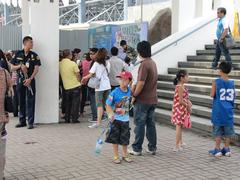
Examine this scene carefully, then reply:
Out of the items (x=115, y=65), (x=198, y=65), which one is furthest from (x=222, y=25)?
(x=115, y=65)

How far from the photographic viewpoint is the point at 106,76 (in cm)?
954

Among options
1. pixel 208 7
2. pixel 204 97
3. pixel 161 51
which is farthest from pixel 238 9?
pixel 204 97

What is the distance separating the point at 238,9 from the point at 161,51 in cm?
375

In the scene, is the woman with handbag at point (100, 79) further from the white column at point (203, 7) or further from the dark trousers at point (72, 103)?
the white column at point (203, 7)

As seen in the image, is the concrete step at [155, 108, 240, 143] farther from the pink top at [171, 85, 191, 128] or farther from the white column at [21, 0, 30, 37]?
the white column at [21, 0, 30, 37]

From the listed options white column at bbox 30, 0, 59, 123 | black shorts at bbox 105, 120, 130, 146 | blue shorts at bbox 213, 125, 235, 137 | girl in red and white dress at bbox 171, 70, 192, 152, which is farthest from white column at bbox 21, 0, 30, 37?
blue shorts at bbox 213, 125, 235, 137

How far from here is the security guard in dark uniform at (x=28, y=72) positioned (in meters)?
8.99

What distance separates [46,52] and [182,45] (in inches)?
200

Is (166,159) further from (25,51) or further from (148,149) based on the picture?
(25,51)

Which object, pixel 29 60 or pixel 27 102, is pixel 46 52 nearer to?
pixel 29 60

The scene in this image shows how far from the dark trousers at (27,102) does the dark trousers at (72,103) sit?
0.99 metres

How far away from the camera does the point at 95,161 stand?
6.53m

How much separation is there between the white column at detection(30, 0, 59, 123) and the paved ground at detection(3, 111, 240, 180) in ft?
4.21

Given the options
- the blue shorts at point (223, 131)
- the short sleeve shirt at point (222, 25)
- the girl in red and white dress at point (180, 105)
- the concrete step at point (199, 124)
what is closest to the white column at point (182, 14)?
the short sleeve shirt at point (222, 25)
